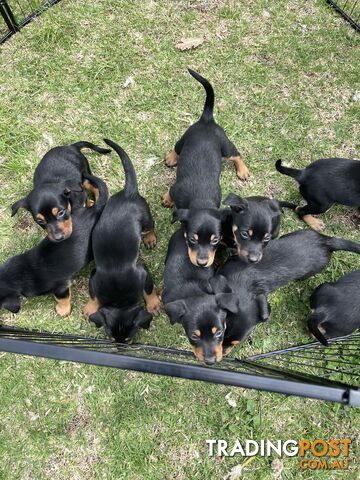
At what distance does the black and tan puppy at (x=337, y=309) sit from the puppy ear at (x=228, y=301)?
0.97m

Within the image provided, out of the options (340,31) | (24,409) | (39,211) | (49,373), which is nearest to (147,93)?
(39,211)

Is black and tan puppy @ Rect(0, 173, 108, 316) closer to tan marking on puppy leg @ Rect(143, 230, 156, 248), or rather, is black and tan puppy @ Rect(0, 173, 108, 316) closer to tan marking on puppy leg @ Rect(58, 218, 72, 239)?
tan marking on puppy leg @ Rect(58, 218, 72, 239)

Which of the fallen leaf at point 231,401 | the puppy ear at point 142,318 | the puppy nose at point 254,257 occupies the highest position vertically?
the puppy nose at point 254,257

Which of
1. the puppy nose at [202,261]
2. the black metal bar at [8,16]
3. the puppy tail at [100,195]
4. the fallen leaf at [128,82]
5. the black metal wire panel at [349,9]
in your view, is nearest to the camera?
the puppy nose at [202,261]

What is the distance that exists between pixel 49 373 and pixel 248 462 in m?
2.16

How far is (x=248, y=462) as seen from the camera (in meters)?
4.05

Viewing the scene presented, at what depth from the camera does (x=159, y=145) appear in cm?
489

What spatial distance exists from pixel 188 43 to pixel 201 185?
7.62ft

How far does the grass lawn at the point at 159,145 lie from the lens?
4.09 meters

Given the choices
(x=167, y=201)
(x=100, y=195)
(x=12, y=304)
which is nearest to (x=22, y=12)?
(x=100, y=195)

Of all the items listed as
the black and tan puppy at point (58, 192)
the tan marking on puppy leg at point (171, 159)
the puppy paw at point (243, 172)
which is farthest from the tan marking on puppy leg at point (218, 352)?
the tan marking on puppy leg at point (171, 159)

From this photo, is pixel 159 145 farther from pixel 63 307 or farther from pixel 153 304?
pixel 63 307

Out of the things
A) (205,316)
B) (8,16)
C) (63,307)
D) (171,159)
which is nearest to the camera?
(205,316)

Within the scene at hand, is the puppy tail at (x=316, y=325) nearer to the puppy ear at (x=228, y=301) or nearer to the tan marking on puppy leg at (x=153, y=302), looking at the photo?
the puppy ear at (x=228, y=301)
